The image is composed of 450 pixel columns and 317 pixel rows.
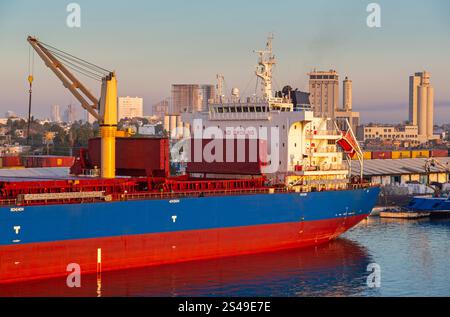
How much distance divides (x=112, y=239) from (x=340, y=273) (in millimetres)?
9524

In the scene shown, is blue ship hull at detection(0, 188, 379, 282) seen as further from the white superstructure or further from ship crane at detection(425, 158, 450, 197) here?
ship crane at detection(425, 158, 450, 197)

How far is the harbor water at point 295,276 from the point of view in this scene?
2762 centimetres

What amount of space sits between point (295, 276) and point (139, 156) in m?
9.19

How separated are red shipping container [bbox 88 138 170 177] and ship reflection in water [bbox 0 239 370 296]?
467 centimetres

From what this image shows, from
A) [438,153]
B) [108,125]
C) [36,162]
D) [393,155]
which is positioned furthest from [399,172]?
[108,125]

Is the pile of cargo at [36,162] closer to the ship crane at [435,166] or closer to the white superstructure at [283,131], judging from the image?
the white superstructure at [283,131]

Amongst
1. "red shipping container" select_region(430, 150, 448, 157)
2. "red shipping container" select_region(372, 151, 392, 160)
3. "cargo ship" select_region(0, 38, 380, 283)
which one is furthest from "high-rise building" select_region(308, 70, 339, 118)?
"cargo ship" select_region(0, 38, 380, 283)

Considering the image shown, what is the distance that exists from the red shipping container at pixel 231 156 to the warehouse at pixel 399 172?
31.5m

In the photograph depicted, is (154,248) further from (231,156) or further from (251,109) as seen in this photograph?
(251,109)

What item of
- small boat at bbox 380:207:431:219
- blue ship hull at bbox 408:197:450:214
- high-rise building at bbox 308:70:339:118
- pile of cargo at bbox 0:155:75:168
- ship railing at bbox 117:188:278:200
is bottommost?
small boat at bbox 380:207:431:219

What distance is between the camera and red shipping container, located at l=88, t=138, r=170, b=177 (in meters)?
33.5

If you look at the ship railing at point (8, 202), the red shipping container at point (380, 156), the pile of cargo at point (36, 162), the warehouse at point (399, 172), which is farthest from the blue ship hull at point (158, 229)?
the red shipping container at point (380, 156)

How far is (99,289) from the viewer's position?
90.6 ft
